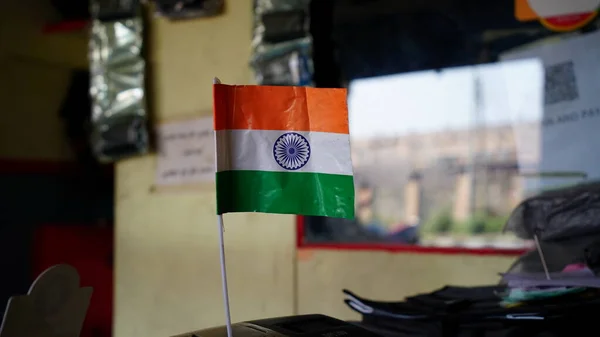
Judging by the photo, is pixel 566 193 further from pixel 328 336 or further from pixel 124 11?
pixel 124 11

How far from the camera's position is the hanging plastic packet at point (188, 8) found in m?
1.65

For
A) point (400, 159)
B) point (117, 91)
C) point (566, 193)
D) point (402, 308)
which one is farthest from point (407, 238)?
point (117, 91)

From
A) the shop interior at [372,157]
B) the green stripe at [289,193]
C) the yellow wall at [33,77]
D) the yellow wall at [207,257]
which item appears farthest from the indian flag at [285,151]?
the yellow wall at [33,77]

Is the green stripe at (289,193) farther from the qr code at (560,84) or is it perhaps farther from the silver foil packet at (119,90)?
the silver foil packet at (119,90)

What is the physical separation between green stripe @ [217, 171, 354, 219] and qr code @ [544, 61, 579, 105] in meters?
0.73

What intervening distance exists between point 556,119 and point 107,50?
1.21m

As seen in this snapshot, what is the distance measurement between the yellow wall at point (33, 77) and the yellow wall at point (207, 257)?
0.52 metres

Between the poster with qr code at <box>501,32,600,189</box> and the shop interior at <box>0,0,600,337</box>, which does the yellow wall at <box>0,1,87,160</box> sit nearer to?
the shop interior at <box>0,0,600,337</box>

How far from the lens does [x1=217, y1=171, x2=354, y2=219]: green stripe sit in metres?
0.83

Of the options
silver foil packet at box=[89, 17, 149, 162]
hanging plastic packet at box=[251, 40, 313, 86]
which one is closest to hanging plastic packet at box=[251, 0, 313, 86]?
hanging plastic packet at box=[251, 40, 313, 86]

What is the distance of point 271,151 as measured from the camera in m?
0.84

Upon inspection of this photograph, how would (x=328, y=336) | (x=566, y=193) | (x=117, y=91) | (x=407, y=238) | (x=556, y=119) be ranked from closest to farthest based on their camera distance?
(x=328, y=336) → (x=566, y=193) → (x=556, y=119) → (x=407, y=238) → (x=117, y=91)

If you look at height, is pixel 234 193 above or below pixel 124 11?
below

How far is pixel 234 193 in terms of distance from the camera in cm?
83
